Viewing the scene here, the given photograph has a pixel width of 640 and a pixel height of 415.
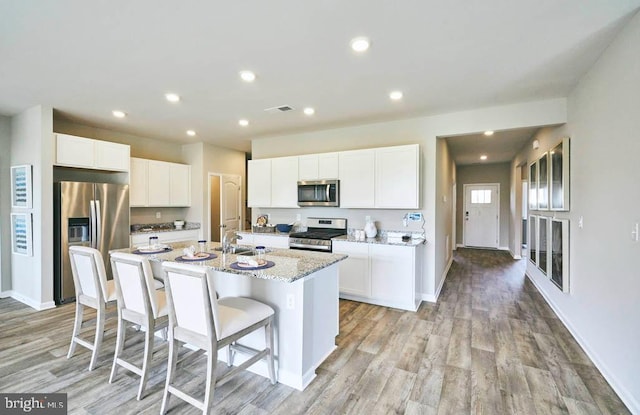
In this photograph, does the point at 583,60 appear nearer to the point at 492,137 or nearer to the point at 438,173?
the point at 438,173

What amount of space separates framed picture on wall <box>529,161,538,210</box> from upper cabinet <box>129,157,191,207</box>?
6144mm

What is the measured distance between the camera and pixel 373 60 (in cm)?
265

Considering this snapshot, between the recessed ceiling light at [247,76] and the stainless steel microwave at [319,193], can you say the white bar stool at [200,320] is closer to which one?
the recessed ceiling light at [247,76]

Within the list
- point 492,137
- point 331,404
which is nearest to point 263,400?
point 331,404

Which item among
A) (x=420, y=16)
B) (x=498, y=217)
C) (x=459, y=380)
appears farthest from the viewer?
(x=498, y=217)

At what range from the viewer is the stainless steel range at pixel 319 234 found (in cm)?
430

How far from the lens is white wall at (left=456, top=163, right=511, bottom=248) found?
29.0ft

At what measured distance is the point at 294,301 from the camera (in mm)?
2266

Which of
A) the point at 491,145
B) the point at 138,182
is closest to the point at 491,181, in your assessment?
the point at 491,145

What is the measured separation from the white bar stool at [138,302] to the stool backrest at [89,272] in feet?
0.86

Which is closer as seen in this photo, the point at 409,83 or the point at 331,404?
the point at 331,404

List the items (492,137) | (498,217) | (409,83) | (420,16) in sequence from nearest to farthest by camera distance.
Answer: (420,16)
(409,83)
(492,137)
(498,217)

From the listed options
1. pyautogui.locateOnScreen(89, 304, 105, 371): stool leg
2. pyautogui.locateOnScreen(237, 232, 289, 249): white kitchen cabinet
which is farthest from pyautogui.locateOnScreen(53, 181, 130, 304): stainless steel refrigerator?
pyautogui.locateOnScreen(89, 304, 105, 371): stool leg

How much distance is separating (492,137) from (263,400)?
5.52m
